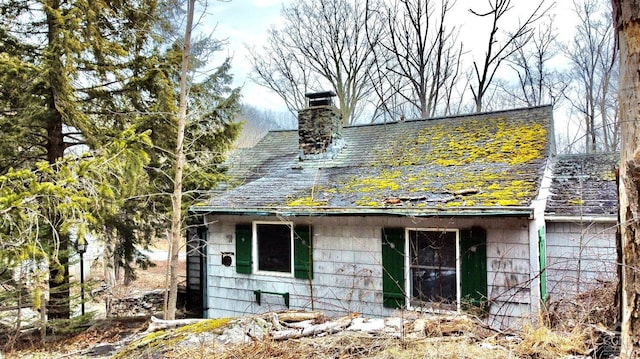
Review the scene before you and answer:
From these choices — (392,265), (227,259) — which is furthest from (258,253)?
(392,265)

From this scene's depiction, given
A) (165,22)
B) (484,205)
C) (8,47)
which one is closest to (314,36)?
(165,22)

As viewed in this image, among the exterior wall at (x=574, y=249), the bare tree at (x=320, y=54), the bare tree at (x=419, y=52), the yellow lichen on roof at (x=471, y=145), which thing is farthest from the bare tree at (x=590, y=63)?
the exterior wall at (x=574, y=249)

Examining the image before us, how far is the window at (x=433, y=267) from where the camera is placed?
263 inches

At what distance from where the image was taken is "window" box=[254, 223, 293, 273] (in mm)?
8008

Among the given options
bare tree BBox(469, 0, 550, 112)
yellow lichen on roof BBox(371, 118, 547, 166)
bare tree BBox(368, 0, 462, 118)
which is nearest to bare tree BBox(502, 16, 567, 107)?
bare tree BBox(469, 0, 550, 112)

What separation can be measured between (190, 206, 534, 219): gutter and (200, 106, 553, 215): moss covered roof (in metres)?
0.08

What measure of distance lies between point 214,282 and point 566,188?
750cm

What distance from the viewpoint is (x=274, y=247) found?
26.8 feet

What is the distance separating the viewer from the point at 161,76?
27.5 ft

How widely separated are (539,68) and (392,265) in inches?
711

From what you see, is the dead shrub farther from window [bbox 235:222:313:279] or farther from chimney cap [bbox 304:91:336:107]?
chimney cap [bbox 304:91:336:107]

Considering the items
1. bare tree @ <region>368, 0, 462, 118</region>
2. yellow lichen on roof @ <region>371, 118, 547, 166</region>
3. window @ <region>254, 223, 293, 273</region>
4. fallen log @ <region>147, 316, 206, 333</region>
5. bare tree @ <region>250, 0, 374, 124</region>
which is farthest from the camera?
bare tree @ <region>250, 0, 374, 124</region>

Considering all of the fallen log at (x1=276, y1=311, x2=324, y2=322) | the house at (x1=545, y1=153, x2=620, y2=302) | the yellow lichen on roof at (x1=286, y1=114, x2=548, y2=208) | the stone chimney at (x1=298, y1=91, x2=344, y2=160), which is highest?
the stone chimney at (x1=298, y1=91, x2=344, y2=160)

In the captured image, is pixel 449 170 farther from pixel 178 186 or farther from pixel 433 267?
pixel 178 186
